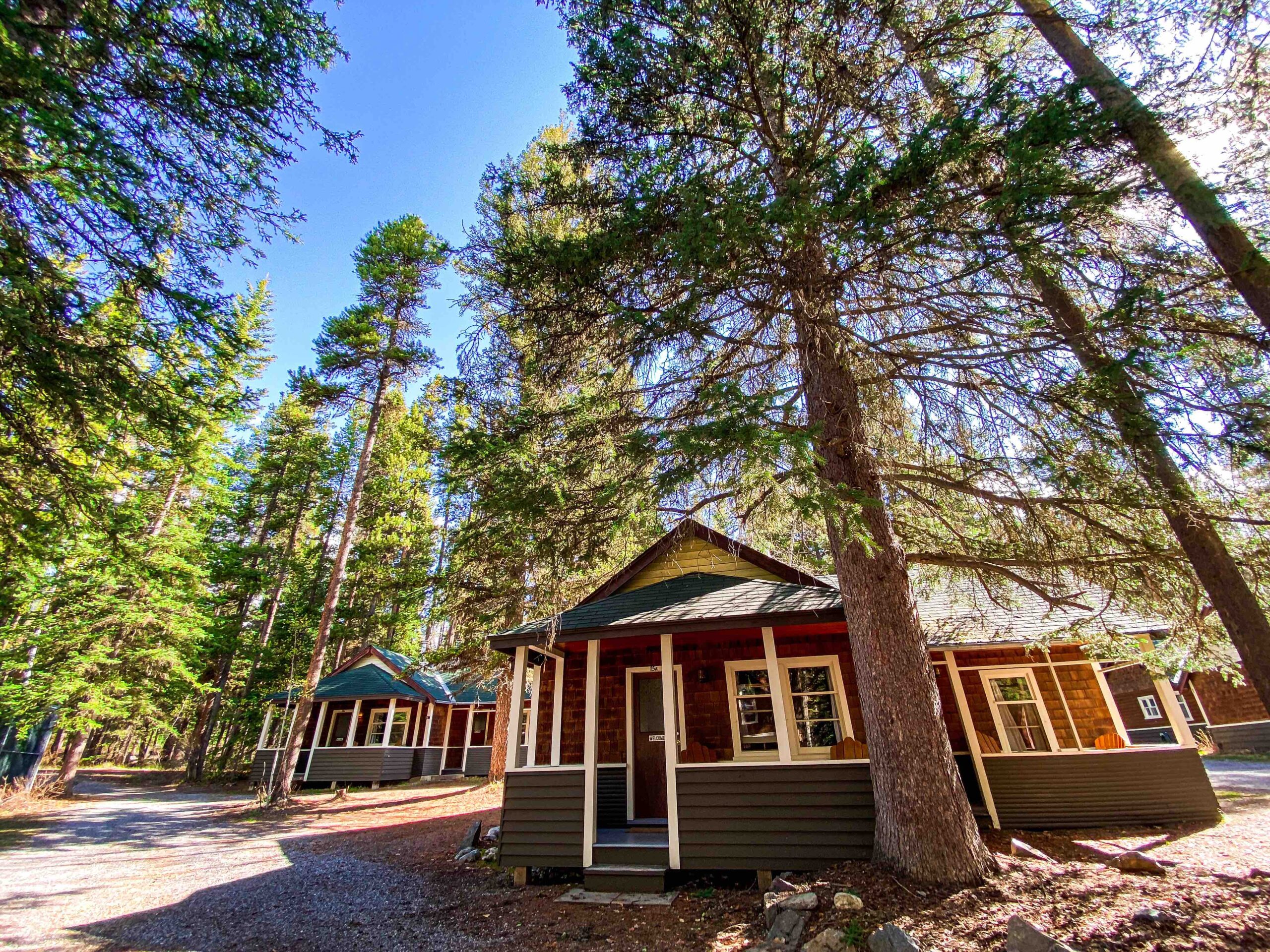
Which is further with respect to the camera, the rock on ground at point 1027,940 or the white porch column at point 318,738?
the white porch column at point 318,738

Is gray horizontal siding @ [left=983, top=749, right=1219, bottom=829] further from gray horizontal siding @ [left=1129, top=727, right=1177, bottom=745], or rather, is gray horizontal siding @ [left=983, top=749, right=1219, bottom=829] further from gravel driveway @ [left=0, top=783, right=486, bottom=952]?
gray horizontal siding @ [left=1129, top=727, right=1177, bottom=745]

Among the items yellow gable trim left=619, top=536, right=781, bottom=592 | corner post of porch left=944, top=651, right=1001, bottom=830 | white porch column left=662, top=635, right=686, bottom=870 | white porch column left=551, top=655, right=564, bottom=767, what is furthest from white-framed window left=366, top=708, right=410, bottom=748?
corner post of porch left=944, top=651, right=1001, bottom=830

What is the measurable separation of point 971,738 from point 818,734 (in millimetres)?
2393

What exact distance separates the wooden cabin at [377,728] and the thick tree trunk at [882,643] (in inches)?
531

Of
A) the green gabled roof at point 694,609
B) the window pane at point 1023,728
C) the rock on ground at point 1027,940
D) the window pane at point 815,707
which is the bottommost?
the rock on ground at point 1027,940

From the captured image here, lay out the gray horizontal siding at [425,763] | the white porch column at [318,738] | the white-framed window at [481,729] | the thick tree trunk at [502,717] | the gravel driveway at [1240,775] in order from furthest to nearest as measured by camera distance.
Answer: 1. the white-framed window at [481,729]
2. the gray horizontal siding at [425,763]
3. the white porch column at [318,738]
4. the thick tree trunk at [502,717]
5. the gravel driveway at [1240,775]

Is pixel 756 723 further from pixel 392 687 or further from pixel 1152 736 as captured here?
pixel 1152 736

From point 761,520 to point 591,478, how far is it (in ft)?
8.94

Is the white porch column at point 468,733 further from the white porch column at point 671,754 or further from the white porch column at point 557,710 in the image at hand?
the white porch column at point 671,754

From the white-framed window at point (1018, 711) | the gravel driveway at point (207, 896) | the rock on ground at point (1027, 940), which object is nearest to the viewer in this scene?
the rock on ground at point (1027, 940)

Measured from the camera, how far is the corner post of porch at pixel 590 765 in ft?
20.9

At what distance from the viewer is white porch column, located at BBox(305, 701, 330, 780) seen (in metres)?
18.0

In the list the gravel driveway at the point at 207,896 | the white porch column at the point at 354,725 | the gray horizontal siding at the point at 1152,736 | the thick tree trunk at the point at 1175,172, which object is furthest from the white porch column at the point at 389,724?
the gray horizontal siding at the point at 1152,736

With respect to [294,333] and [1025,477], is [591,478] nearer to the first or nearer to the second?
[1025,477]
